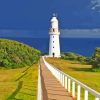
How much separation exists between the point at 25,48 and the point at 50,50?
92.8ft

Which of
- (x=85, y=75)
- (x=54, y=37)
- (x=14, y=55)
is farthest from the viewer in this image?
(x=54, y=37)

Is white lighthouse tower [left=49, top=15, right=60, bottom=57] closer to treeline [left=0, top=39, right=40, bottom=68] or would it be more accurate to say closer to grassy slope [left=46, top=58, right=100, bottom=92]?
treeline [left=0, top=39, right=40, bottom=68]

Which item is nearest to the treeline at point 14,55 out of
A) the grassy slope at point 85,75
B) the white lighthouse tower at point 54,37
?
the grassy slope at point 85,75

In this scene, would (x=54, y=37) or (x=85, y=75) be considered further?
(x=54, y=37)

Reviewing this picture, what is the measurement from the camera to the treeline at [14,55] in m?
95.4

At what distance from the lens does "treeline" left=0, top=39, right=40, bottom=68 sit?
95369 millimetres

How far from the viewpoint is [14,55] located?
10106 cm

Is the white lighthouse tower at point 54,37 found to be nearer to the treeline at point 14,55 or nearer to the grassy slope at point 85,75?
the treeline at point 14,55

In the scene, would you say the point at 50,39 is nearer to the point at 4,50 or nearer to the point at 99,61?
the point at 4,50

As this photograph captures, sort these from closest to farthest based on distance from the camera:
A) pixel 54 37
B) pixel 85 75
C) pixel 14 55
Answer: pixel 85 75, pixel 14 55, pixel 54 37

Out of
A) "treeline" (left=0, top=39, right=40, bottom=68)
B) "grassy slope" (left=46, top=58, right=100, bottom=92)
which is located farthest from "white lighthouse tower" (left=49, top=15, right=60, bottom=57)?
"grassy slope" (left=46, top=58, right=100, bottom=92)

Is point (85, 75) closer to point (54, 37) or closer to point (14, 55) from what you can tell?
point (14, 55)

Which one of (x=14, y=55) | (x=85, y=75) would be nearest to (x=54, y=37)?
(x=14, y=55)

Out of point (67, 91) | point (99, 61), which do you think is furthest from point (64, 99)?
point (99, 61)
